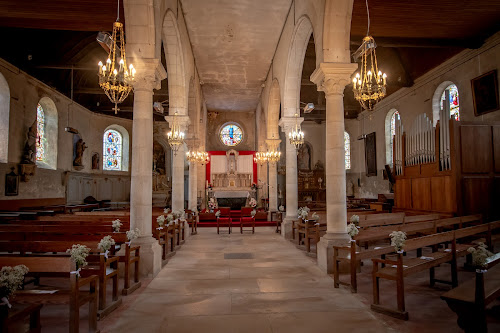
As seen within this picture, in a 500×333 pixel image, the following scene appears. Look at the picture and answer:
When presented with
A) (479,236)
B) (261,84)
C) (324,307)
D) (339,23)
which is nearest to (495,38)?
(479,236)

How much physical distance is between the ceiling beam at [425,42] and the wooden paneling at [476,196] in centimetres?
560

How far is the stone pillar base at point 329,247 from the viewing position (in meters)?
6.77

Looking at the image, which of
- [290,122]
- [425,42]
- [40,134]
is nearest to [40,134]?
[40,134]

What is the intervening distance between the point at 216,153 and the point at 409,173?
14.8 m

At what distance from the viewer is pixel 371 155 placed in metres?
21.2

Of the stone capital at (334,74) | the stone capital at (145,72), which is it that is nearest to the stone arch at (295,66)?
the stone capital at (334,74)

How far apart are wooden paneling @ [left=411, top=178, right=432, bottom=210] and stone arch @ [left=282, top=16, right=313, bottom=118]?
4.93 meters

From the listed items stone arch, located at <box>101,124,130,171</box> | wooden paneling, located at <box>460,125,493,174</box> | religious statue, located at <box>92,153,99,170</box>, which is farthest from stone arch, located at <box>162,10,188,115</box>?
stone arch, located at <box>101,124,130,171</box>

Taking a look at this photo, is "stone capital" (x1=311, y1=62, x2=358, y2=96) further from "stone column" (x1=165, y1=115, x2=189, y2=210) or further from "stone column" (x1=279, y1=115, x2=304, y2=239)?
"stone column" (x1=165, y1=115, x2=189, y2=210)

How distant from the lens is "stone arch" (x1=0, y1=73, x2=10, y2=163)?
12211 mm

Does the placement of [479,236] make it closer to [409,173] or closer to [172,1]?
[409,173]

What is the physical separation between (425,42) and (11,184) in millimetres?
16878

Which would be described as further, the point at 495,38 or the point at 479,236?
the point at 495,38

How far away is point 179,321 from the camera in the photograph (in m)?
4.23
